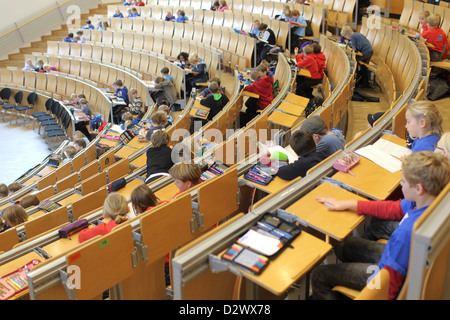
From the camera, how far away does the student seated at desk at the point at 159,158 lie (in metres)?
4.28

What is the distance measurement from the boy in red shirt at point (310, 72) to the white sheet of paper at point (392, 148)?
12.2 ft

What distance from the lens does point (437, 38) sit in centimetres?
667

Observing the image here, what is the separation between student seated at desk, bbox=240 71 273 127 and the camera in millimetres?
6570

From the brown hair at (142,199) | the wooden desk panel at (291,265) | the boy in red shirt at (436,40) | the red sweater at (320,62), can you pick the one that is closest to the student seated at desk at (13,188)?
the brown hair at (142,199)

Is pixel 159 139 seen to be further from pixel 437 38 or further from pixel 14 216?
pixel 437 38

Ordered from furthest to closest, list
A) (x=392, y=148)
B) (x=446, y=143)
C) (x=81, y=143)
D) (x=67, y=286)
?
(x=81, y=143) → (x=392, y=148) → (x=446, y=143) → (x=67, y=286)

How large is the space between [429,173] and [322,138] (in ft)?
5.05

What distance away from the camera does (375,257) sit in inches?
91.5

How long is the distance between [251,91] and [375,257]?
4550 millimetres

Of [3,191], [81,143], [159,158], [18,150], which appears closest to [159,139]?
[159,158]

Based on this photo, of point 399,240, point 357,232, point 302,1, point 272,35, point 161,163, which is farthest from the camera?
point 302,1

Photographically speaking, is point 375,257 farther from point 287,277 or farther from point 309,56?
point 309,56
